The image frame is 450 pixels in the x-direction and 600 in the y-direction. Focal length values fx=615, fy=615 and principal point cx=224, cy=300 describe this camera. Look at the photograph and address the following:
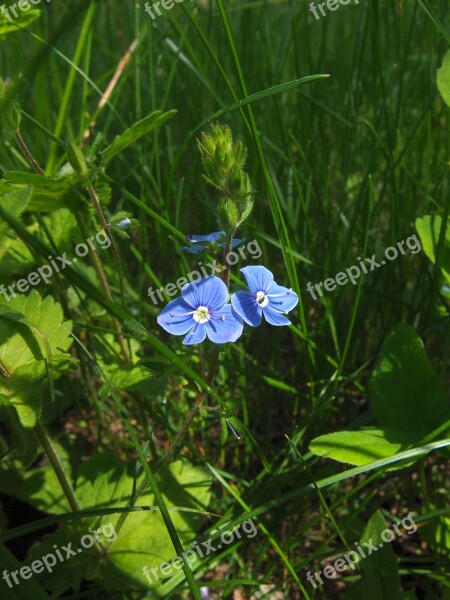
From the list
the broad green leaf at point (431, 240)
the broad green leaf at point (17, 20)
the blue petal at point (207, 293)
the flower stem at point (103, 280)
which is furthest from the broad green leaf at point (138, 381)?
the broad green leaf at point (17, 20)

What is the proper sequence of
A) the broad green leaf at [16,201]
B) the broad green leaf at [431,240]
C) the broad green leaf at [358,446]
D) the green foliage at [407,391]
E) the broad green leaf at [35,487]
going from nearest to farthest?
the broad green leaf at [16,201]
the broad green leaf at [358,446]
the green foliage at [407,391]
the broad green leaf at [431,240]
the broad green leaf at [35,487]

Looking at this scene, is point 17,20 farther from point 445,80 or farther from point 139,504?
point 139,504

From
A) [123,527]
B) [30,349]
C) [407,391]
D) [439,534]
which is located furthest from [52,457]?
[439,534]

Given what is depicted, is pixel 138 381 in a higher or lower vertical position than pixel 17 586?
higher

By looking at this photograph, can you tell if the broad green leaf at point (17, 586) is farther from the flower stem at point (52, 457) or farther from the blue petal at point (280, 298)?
the blue petal at point (280, 298)

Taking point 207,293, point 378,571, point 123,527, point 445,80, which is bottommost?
point 378,571

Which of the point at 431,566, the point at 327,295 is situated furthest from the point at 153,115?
the point at 431,566

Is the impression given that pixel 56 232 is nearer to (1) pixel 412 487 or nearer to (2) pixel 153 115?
(2) pixel 153 115
